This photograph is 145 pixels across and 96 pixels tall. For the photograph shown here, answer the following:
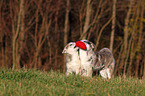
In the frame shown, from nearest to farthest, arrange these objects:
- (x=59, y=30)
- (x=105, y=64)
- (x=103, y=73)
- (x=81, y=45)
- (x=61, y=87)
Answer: (x=61, y=87), (x=81, y=45), (x=105, y=64), (x=103, y=73), (x=59, y=30)

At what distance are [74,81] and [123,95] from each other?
1.11 meters

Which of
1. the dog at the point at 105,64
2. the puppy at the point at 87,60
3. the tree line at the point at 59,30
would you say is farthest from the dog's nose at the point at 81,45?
the tree line at the point at 59,30

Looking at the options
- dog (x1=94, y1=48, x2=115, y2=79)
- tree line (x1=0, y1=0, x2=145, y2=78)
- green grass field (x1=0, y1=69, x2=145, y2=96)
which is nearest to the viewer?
green grass field (x1=0, y1=69, x2=145, y2=96)

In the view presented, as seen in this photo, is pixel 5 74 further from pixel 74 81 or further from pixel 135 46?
pixel 135 46

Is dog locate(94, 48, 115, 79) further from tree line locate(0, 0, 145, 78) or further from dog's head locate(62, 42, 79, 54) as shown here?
tree line locate(0, 0, 145, 78)

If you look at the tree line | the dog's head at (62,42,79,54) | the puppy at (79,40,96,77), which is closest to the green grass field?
the puppy at (79,40,96,77)

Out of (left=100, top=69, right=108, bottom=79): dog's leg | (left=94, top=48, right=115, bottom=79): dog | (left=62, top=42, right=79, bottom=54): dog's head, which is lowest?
(left=100, top=69, right=108, bottom=79): dog's leg

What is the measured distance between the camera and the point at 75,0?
48.8 feet

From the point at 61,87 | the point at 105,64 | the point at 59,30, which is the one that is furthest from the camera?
the point at 59,30

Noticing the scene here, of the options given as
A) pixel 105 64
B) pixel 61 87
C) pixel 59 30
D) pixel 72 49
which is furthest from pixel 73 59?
pixel 59 30

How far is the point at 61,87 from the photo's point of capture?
4.03m

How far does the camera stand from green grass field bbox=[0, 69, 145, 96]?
3.63 metres

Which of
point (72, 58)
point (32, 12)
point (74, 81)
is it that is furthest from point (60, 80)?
point (32, 12)

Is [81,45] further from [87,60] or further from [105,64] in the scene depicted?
[105,64]
